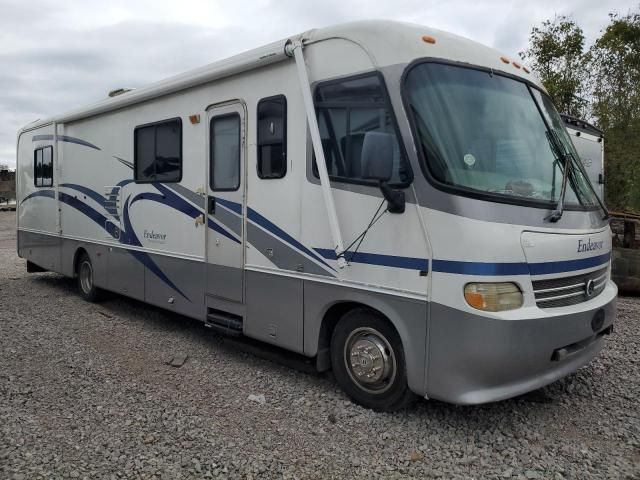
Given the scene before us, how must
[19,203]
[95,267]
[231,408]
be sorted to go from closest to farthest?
[231,408]
[95,267]
[19,203]

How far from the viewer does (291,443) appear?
3756 mm

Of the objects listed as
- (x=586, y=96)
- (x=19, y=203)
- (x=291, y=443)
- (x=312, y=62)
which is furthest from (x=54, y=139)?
(x=586, y=96)

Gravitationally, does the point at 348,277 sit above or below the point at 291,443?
above

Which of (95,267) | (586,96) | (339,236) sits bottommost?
(95,267)

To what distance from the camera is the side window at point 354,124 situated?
151 inches

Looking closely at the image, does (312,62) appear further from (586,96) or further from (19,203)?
(586,96)

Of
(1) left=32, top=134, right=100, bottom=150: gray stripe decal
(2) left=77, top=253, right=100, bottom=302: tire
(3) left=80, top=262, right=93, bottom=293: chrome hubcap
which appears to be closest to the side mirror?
(1) left=32, top=134, right=100, bottom=150: gray stripe decal

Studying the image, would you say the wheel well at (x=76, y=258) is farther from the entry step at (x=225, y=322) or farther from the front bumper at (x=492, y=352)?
the front bumper at (x=492, y=352)

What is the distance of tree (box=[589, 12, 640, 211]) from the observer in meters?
14.1

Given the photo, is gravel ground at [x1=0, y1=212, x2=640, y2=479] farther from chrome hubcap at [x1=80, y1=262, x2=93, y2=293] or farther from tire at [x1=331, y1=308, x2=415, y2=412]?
chrome hubcap at [x1=80, y1=262, x2=93, y2=293]

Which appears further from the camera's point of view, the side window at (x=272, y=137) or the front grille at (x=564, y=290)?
the side window at (x=272, y=137)

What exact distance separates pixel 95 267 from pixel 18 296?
6.15ft

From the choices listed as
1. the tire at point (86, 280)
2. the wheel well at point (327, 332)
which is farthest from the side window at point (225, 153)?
the tire at point (86, 280)

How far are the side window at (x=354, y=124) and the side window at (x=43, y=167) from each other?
654 centimetres
